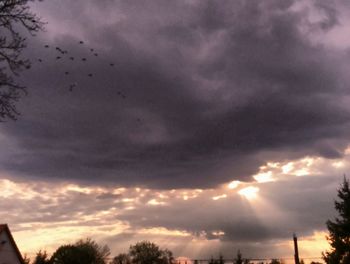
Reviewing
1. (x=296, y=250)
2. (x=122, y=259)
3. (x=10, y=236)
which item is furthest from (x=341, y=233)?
(x=122, y=259)

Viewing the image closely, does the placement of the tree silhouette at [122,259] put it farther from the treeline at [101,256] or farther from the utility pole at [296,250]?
the utility pole at [296,250]

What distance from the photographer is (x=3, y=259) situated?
43.1m

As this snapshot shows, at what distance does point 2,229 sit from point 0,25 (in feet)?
123

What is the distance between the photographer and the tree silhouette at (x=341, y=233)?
4044cm

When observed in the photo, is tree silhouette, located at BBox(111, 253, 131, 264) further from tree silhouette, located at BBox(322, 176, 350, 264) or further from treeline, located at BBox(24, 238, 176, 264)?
tree silhouette, located at BBox(322, 176, 350, 264)

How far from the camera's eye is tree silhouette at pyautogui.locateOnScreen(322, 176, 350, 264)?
40438 millimetres

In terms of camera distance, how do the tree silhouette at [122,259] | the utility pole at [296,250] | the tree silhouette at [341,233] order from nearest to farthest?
the tree silhouette at [341,233] < the utility pole at [296,250] < the tree silhouette at [122,259]

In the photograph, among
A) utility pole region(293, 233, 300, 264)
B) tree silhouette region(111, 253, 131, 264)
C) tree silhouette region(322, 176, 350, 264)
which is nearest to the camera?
tree silhouette region(322, 176, 350, 264)

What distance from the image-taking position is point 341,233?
40.8m

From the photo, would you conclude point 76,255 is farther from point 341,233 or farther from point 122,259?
point 341,233

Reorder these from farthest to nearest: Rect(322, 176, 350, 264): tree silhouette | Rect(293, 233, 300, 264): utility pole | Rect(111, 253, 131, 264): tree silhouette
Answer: Rect(111, 253, 131, 264): tree silhouette
Rect(293, 233, 300, 264): utility pole
Rect(322, 176, 350, 264): tree silhouette

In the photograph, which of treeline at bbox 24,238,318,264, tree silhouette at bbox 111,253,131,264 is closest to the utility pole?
treeline at bbox 24,238,318,264

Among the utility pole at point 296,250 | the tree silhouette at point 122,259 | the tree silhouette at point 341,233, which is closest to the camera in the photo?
the tree silhouette at point 341,233

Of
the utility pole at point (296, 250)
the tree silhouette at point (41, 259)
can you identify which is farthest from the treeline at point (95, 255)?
the utility pole at point (296, 250)
